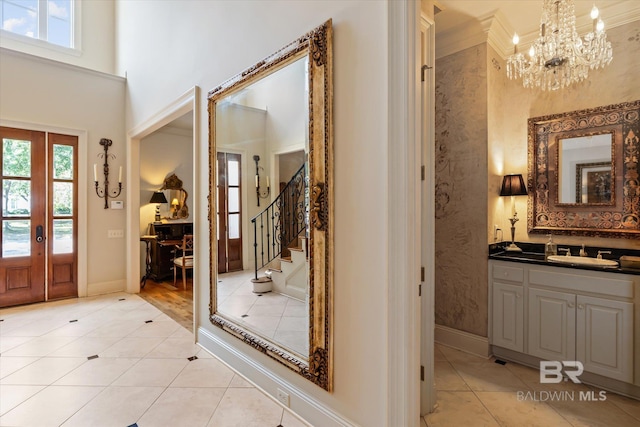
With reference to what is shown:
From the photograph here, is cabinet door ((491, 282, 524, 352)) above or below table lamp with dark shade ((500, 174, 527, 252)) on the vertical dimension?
below

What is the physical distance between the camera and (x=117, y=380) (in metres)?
2.48

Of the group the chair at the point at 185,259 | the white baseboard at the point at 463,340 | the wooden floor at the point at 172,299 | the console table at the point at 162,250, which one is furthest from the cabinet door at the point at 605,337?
the console table at the point at 162,250

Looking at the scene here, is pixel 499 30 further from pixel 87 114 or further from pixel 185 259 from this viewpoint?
pixel 87 114

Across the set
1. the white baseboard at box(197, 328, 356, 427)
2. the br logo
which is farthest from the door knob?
the br logo

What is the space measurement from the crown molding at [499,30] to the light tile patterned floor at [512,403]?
293 cm

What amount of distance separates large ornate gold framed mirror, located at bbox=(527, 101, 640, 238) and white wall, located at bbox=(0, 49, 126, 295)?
5826 mm

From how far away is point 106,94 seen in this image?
507 centimetres

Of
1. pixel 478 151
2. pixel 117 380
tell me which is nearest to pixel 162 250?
pixel 117 380

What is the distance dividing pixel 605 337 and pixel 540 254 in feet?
2.98

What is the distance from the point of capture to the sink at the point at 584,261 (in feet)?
7.81

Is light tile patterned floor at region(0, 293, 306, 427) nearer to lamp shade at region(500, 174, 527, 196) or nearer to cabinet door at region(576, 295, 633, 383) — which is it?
cabinet door at region(576, 295, 633, 383)

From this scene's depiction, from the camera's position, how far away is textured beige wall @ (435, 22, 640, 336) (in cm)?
285

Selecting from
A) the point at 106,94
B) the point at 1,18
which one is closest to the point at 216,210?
the point at 106,94
